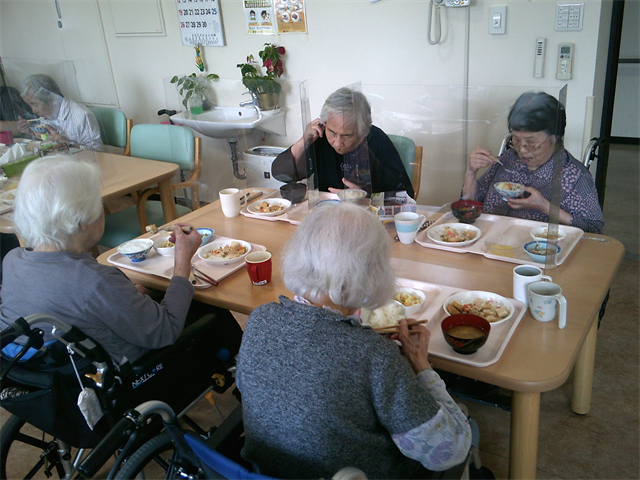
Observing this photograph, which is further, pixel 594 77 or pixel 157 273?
pixel 594 77

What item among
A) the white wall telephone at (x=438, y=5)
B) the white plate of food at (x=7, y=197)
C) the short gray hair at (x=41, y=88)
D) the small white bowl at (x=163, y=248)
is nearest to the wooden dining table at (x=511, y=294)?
the small white bowl at (x=163, y=248)

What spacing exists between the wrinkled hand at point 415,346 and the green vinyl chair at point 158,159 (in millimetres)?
1854

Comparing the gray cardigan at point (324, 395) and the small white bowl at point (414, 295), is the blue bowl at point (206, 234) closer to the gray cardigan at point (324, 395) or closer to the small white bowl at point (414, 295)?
the small white bowl at point (414, 295)

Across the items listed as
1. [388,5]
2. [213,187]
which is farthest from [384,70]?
[213,187]

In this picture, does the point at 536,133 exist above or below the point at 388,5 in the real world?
below

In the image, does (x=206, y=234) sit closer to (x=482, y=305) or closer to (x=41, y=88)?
(x=482, y=305)

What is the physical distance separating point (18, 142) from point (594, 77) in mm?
3108

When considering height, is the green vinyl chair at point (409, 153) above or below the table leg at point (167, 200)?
above

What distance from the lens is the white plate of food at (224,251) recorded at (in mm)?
1729

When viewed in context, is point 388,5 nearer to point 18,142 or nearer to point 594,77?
point 594,77

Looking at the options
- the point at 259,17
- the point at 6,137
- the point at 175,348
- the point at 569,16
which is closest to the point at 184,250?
the point at 175,348

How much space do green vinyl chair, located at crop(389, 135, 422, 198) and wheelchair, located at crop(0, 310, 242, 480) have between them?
3.47 feet

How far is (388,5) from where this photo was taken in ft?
10.2

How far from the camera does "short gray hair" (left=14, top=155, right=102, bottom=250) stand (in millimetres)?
1346
